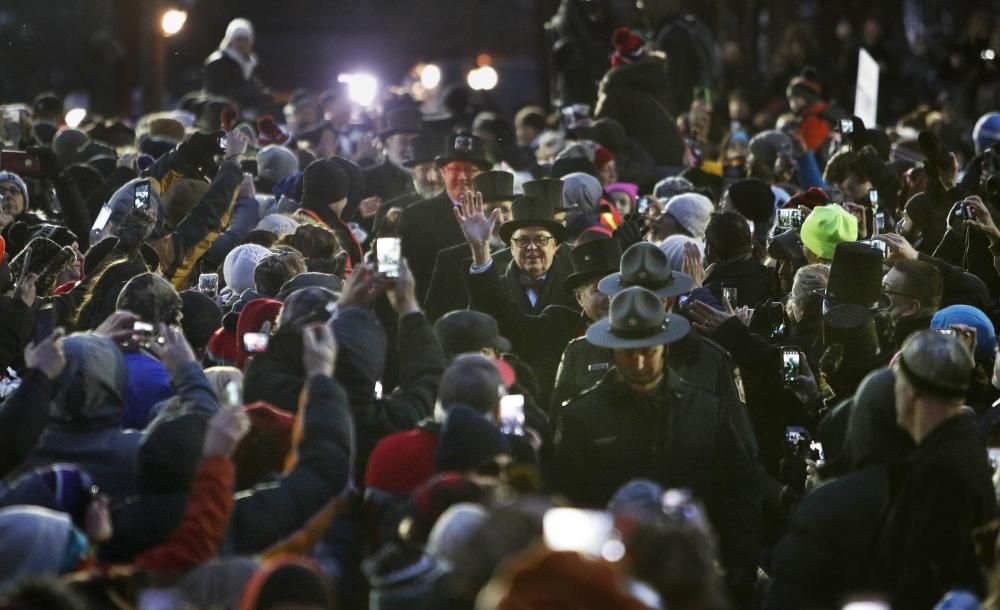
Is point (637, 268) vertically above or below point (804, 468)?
above

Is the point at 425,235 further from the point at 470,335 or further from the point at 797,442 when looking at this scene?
the point at 797,442

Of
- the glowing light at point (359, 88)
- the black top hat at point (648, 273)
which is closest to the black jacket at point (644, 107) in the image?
the glowing light at point (359, 88)

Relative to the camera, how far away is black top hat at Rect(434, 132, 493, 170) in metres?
11.6

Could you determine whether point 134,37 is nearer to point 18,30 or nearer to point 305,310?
point 18,30

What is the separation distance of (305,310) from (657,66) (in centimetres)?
924

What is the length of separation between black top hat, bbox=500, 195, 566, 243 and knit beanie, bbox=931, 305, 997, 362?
7.24 ft

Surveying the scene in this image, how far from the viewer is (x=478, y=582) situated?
5258 millimetres

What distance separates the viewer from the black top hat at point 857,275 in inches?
357

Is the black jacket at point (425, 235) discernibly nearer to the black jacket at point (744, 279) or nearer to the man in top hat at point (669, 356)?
the black jacket at point (744, 279)

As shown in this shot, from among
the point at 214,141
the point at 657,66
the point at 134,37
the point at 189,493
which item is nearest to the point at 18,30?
the point at 134,37

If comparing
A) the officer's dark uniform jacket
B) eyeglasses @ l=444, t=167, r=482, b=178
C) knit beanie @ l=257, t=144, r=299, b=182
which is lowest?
the officer's dark uniform jacket

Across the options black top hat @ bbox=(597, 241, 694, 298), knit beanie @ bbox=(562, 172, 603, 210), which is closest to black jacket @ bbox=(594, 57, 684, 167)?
knit beanie @ bbox=(562, 172, 603, 210)

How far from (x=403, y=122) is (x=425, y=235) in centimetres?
436

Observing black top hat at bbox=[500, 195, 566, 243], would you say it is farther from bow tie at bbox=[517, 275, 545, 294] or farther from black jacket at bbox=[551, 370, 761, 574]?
black jacket at bbox=[551, 370, 761, 574]
